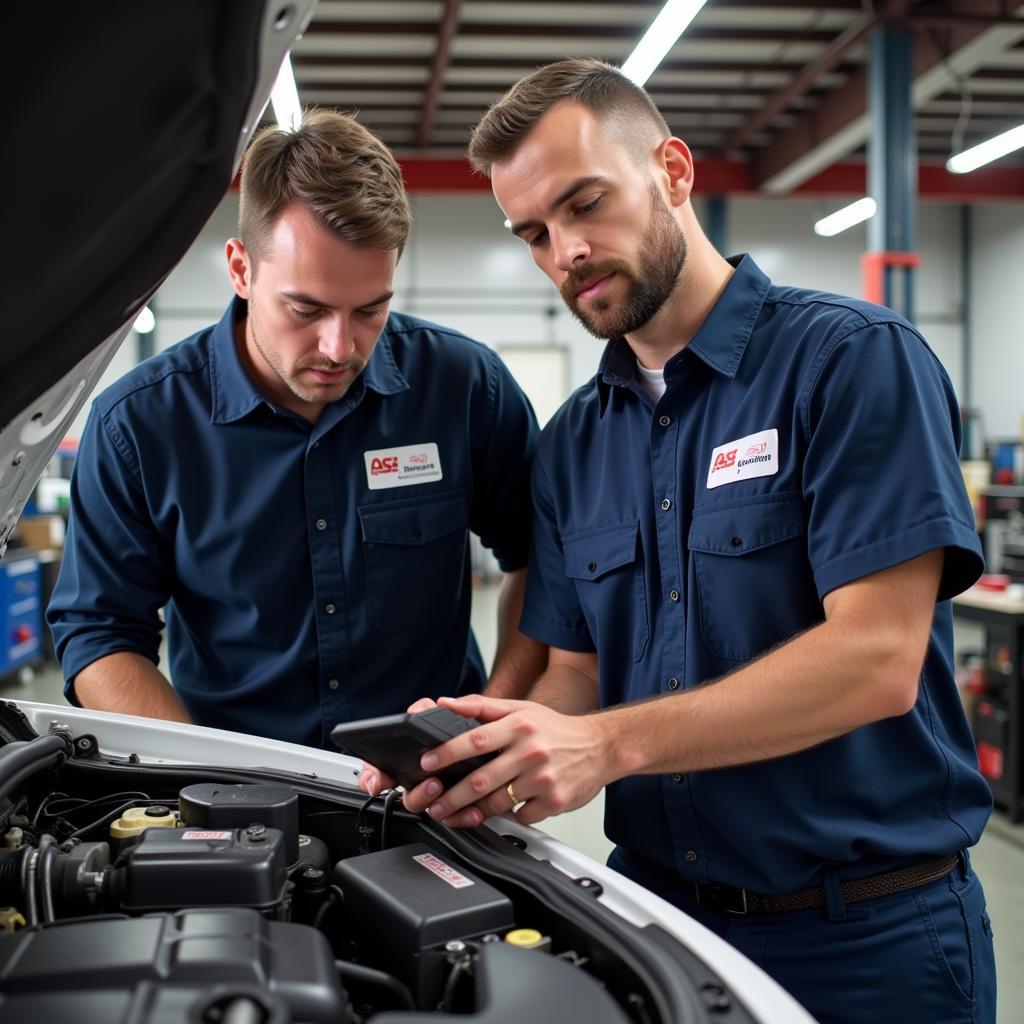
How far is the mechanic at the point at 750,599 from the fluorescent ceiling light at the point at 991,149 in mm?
6542

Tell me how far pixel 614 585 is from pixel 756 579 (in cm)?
23

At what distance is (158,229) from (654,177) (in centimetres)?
81

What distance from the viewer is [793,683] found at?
1074 mm

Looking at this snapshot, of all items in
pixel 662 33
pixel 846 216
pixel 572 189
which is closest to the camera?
pixel 572 189

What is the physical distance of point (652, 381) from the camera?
1.44 meters

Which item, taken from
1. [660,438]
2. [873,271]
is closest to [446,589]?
[660,438]

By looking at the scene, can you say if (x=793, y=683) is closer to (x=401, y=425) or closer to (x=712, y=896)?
(x=712, y=896)

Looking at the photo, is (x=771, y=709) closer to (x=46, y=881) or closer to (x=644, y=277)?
(x=644, y=277)

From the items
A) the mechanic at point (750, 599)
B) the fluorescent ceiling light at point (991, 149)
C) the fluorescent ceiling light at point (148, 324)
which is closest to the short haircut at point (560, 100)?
the mechanic at point (750, 599)

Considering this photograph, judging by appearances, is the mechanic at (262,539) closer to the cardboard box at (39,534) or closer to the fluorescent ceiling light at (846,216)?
the cardboard box at (39,534)

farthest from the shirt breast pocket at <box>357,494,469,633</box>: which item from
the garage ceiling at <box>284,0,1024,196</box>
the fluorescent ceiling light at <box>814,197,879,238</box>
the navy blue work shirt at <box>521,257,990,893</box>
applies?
the fluorescent ceiling light at <box>814,197,879,238</box>

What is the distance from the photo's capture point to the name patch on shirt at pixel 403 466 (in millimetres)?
1736

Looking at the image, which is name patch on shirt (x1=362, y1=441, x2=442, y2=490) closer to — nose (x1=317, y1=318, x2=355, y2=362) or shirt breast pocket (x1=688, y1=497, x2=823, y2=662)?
nose (x1=317, y1=318, x2=355, y2=362)

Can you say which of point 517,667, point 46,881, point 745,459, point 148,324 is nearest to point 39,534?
point 148,324
